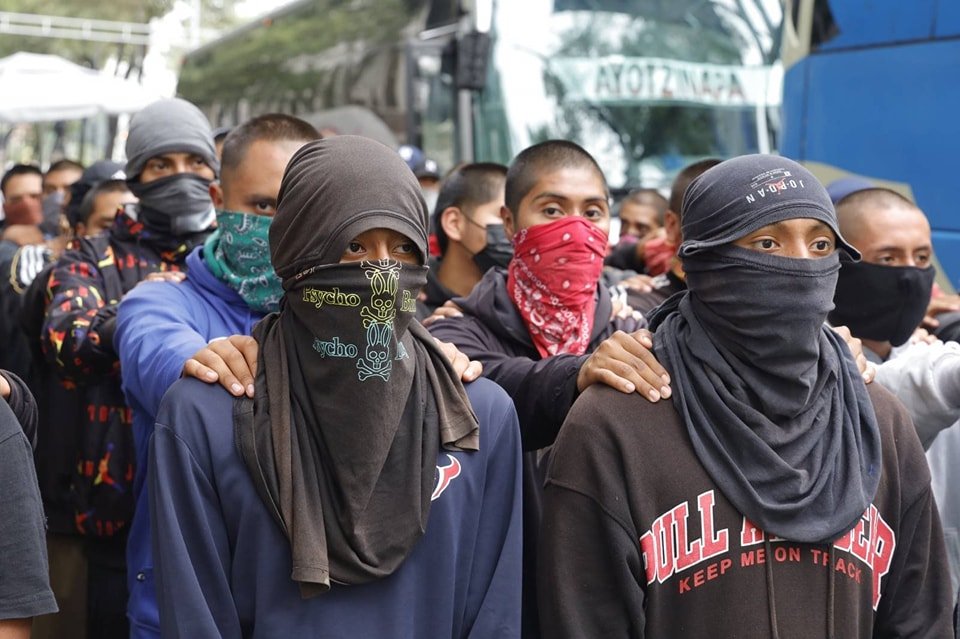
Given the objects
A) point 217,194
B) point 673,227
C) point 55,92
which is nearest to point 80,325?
point 217,194

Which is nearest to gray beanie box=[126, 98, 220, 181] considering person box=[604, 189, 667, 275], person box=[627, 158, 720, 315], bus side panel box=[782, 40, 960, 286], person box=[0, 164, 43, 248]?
person box=[627, 158, 720, 315]

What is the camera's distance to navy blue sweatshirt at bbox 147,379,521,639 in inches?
93.3

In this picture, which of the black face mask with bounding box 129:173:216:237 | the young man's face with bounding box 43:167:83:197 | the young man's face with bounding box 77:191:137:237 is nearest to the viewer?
the black face mask with bounding box 129:173:216:237

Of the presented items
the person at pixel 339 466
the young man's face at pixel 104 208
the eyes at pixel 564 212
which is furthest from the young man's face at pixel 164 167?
the person at pixel 339 466

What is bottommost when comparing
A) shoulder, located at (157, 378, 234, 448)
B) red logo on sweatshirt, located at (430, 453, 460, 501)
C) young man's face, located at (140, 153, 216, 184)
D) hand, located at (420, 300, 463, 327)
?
red logo on sweatshirt, located at (430, 453, 460, 501)

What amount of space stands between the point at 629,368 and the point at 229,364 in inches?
34.5

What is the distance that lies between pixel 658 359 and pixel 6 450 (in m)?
1.40

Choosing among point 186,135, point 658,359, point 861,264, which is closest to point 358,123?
point 186,135

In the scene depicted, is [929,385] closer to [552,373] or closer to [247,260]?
[552,373]

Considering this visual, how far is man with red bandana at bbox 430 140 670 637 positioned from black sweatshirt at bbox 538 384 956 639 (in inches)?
12.7

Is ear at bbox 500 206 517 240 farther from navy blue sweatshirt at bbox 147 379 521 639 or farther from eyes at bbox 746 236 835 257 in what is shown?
navy blue sweatshirt at bbox 147 379 521 639

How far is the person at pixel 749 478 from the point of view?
2561 mm

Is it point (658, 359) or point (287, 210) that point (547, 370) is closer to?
point (658, 359)

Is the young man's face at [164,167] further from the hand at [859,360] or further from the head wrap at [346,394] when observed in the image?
the hand at [859,360]
